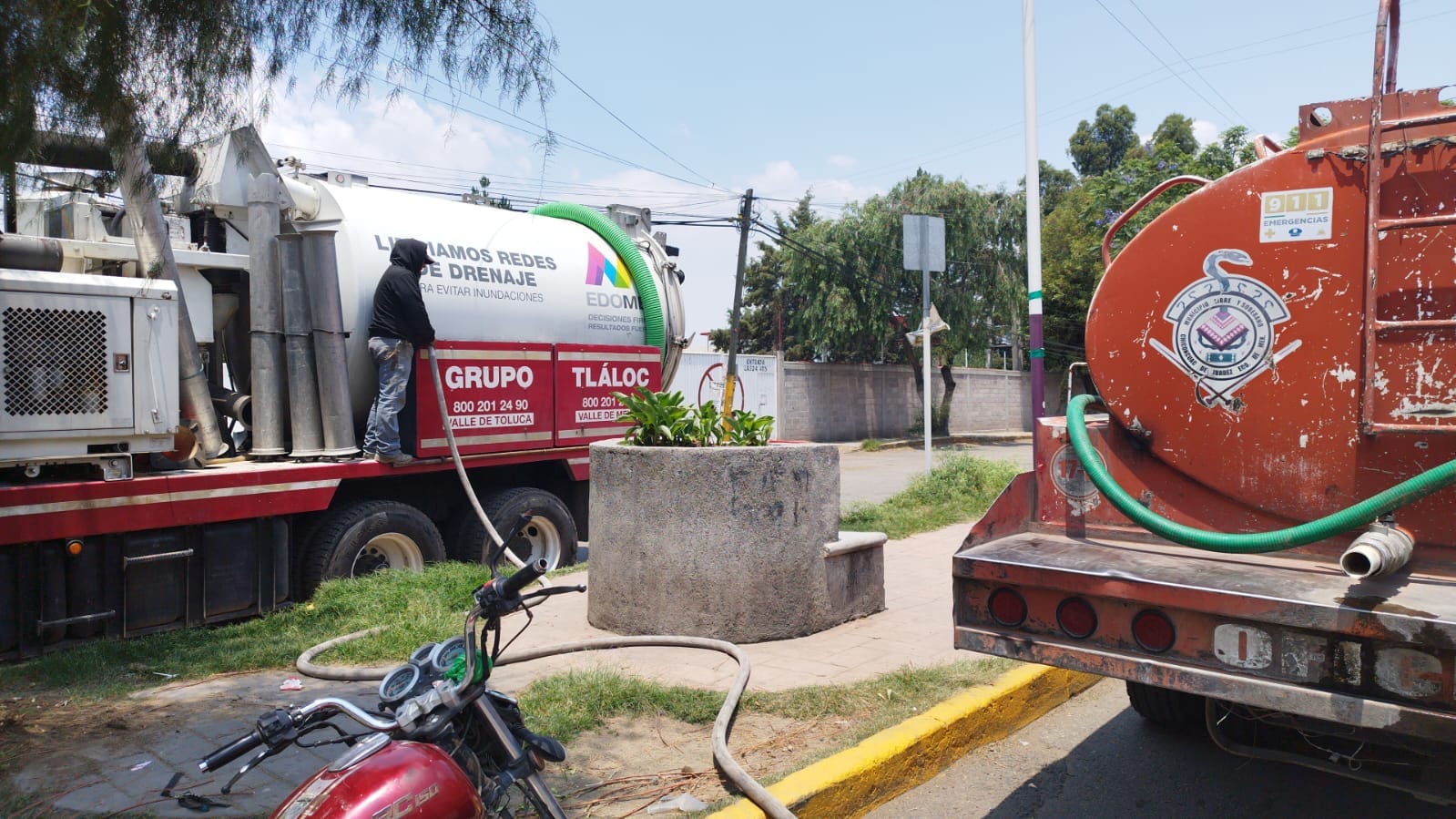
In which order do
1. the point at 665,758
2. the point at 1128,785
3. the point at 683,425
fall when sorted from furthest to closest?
the point at 683,425 → the point at 1128,785 → the point at 665,758

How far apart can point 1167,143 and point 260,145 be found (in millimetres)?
15179

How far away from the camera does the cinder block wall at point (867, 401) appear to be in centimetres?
2469

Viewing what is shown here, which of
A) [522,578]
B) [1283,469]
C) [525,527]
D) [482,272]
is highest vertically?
[482,272]

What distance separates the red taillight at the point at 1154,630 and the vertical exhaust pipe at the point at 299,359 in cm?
537

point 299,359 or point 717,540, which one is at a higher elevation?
point 299,359

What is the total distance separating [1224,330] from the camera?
362 cm

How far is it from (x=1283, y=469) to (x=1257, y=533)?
26cm

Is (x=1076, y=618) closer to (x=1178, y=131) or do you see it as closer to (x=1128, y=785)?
(x=1128, y=785)

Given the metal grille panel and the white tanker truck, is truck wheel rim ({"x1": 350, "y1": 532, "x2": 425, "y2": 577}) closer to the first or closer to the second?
the white tanker truck

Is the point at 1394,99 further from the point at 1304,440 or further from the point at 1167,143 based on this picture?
the point at 1167,143

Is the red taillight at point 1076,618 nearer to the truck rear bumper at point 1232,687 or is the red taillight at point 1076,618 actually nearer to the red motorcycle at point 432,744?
the truck rear bumper at point 1232,687

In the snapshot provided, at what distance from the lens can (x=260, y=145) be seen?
6.75 meters

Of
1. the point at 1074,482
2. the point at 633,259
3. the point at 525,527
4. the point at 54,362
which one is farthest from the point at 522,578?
the point at 633,259

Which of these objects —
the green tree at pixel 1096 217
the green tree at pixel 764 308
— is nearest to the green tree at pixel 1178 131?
the green tree at pixel 1096 217
